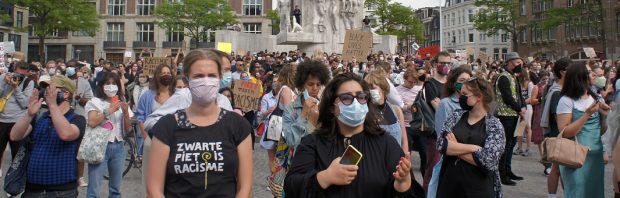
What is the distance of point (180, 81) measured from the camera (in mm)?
6387

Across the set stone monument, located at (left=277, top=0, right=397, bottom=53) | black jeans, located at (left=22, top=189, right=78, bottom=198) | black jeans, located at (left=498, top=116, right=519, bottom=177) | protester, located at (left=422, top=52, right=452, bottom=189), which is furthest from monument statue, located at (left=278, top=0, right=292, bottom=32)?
black jeans, located at (left=22, top=189, right=78, bottom=198)

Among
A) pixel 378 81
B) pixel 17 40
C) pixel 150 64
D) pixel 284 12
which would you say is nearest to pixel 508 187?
pixel 378 81

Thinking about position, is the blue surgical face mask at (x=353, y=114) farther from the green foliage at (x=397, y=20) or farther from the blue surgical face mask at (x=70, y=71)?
the green foliage at (x=397, y=20)

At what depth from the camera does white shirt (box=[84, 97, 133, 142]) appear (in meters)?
6.86

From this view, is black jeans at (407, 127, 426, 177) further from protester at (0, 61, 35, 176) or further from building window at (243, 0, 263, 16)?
building window at (243, 0, 263, 16)

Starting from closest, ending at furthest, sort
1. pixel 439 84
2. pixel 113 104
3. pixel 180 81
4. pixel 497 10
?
1. pixel 180 81
2. pixel 113 104
3. pixel 439 84
4. pixel 497 10

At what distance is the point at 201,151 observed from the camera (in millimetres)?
3697

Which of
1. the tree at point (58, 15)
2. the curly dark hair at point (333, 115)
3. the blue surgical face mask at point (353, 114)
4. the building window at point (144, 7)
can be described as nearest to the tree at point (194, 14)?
the building window at point (144, 7)

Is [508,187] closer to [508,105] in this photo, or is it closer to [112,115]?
[508,105]

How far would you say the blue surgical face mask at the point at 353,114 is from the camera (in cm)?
347

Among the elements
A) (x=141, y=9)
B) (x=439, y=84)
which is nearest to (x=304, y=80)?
(x=439, y=84)

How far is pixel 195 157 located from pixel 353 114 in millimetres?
916

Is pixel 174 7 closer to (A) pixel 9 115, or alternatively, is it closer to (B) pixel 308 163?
(A) pixel 9 115

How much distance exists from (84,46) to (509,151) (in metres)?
74.3
